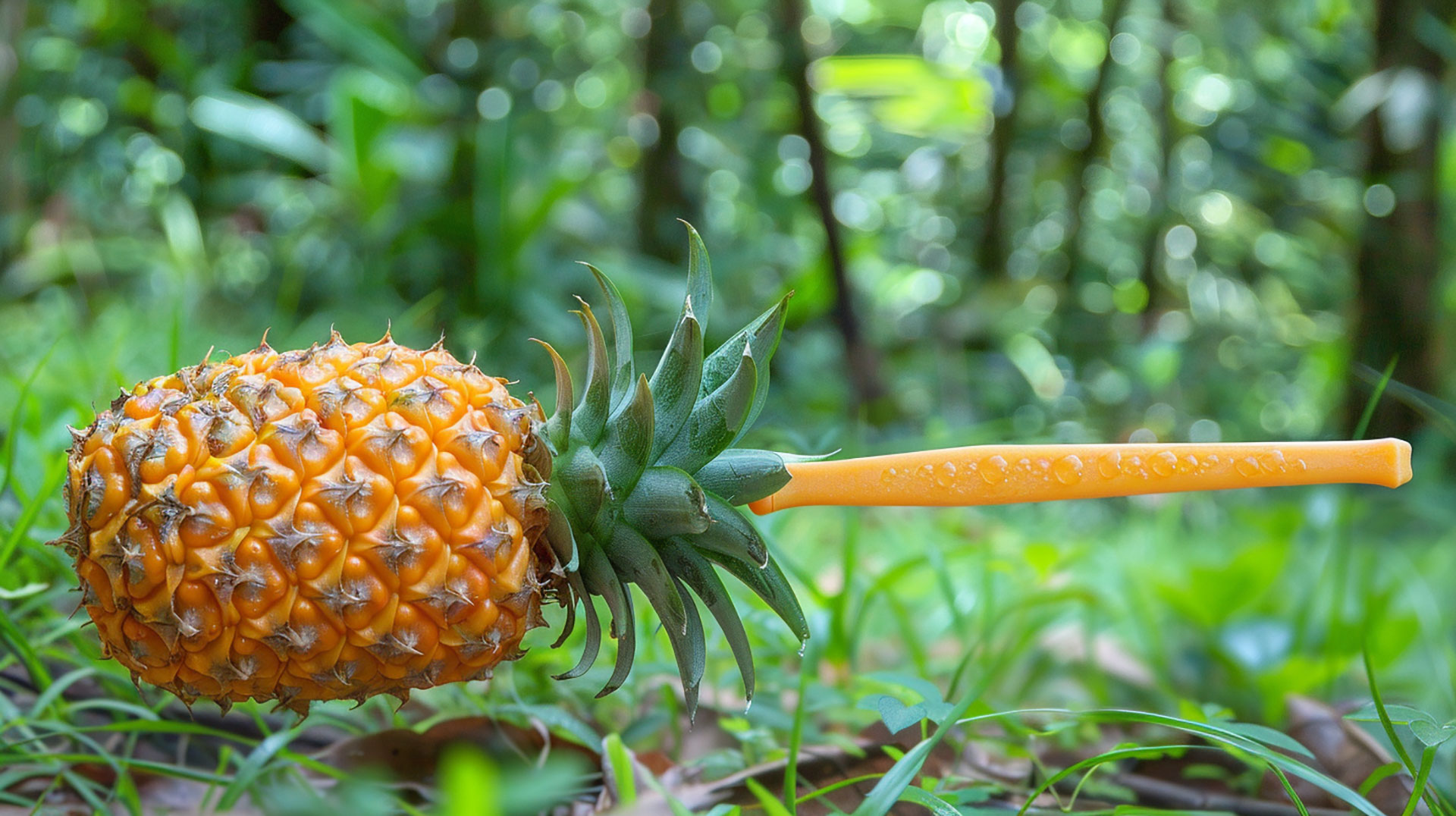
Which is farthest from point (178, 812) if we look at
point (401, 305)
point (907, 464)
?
point (401, 305)

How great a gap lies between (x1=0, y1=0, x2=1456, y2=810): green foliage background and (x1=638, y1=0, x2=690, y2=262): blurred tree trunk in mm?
15

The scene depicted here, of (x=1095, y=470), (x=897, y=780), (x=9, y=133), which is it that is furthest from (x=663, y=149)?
(x=897, y=780)

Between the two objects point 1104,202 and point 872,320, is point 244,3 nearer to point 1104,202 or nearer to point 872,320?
point 872,320

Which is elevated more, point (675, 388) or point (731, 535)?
point (675, 388)

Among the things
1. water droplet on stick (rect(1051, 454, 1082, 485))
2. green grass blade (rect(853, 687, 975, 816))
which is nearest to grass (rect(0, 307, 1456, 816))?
green grass blade (rect(853, 687, 975, 816))

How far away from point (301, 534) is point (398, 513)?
85 mm

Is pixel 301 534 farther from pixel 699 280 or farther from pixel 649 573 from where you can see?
pixel 699 280

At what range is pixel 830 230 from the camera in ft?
12.0

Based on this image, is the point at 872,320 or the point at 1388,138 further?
the point at 872,320

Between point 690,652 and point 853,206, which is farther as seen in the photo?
point 853,206

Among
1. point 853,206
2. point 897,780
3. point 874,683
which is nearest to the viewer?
point 897,780

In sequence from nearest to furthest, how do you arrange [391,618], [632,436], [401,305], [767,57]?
[391,618]
[632,436]
[401,305]
[767,57]

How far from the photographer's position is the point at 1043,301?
4582mm

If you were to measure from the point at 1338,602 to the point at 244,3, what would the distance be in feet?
17.5
